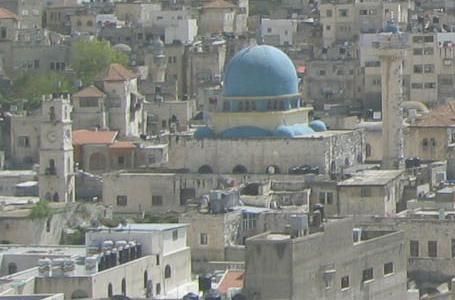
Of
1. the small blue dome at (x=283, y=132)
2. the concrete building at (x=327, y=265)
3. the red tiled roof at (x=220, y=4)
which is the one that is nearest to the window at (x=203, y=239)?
the concrete building at (x=327, y=265)

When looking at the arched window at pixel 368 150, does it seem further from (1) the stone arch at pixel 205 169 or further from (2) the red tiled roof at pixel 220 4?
(2) the red tiled roof at pixel 220 4

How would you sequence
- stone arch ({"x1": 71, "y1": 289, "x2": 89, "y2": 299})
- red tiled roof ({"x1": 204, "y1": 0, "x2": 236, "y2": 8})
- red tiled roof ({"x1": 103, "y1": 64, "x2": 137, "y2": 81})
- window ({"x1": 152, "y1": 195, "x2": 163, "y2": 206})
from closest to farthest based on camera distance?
stone arch ({"x1": 71, "y1": 289, "x2": 89, "y2": 299}), window ({"x1": 152, "y1": 195, "x2": 163, "y2": 206}), red tiled roof ({"x1": 103, "y1": 64, "x2": 137, "y2": 81}), red tiled roof ({"x1": 204, "y1": 0, "x2": 236, "y2": 8})

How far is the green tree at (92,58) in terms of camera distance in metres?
115

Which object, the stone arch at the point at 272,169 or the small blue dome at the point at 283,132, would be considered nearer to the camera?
the stone arch at the point at 272,169

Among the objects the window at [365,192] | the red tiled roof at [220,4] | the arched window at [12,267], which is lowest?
the arched window at [12,267]

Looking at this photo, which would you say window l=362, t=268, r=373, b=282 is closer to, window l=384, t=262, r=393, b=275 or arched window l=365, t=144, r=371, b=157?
window l=384, t=262, r=393, b=275

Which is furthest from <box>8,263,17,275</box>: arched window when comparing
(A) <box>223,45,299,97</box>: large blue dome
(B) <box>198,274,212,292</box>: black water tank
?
(A) <box>223,45,299,97</box>: large blue dome

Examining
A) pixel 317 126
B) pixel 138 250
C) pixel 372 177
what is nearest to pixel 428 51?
pixel 317 126

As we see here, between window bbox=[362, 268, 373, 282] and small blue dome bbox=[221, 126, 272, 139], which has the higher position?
small blue dome bbox=[221, 126, 272, 139]

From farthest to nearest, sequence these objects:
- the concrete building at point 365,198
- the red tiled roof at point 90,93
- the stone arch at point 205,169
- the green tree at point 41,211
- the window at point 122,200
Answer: the red tiled roof at point 90,93 < the stone arch at point 205,169 < the window at point 122,200 < the concrete building at point 365,198 < the green tree at point 41,211

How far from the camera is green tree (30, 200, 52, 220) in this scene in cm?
8019

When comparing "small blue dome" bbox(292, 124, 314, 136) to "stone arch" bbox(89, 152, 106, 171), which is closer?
"small blue dome" bbox(292, 124, 314, 136)

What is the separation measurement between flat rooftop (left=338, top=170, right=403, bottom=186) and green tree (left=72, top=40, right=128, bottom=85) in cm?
2887

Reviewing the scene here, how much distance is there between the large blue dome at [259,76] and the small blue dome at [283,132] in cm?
122
